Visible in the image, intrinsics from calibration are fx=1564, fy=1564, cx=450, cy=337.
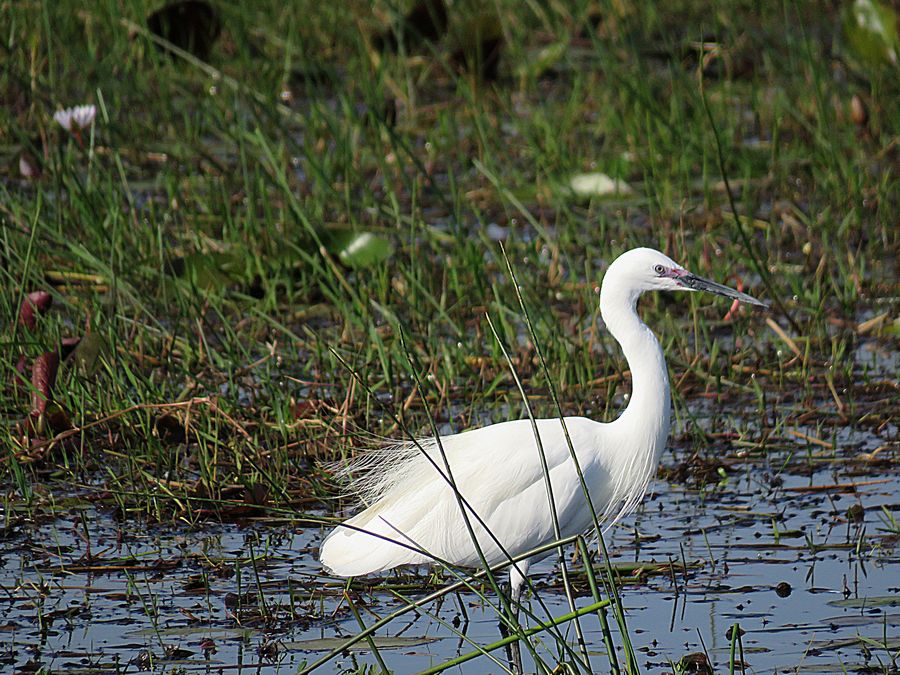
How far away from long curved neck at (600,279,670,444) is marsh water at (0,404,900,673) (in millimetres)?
358

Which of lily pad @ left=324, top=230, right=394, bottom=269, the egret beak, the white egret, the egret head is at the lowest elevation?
lily pad @ left=324, top=230, right=394, bottom=269

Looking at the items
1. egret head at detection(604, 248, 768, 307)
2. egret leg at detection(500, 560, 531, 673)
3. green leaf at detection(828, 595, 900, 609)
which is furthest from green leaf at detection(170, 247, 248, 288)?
green leaf at detection(828, 595, 900, 609)

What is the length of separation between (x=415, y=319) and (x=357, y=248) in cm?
45

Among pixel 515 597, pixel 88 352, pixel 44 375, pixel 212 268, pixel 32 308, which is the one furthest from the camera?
pixel 212 268

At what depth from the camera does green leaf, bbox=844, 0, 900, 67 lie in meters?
7.62

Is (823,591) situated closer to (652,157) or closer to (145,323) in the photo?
(145,323)

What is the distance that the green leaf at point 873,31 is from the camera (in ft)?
25.0

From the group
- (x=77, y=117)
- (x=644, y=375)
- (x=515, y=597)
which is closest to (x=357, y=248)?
(x=77, y=117)

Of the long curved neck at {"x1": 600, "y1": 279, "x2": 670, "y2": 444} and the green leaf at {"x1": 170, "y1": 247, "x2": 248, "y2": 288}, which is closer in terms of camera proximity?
the long curved neck at {"x1": 600, "y1": 279, "x2": 670, "y2": 444}

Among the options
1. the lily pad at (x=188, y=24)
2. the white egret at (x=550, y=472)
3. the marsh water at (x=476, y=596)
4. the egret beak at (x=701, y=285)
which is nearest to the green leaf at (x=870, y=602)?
the marsh water at (x=476, y=596)

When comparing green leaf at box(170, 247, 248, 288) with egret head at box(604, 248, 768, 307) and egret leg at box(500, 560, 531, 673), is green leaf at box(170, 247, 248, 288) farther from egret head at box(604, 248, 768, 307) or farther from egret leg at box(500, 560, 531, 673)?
egret leg at box(500, 560, 531, 673)

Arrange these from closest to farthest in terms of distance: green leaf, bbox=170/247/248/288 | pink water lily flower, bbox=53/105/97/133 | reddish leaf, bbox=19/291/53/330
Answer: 1. reddish leaf, bbox=19/291/53/330
2. green leaf, bbox=170/247/248/288
3. pink water lily flower, bbox=53/105/97/133

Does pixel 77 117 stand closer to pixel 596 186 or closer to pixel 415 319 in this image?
pixel 415 319

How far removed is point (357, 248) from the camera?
20.2ft
